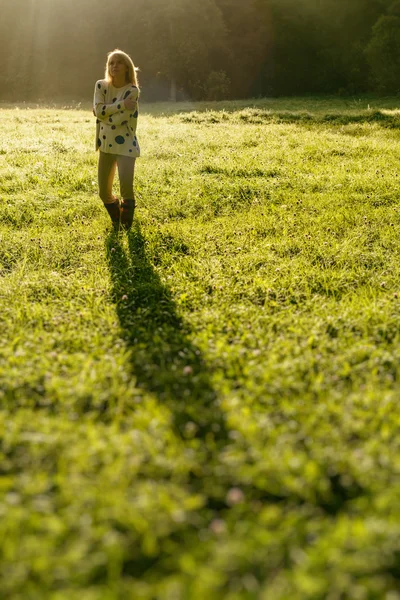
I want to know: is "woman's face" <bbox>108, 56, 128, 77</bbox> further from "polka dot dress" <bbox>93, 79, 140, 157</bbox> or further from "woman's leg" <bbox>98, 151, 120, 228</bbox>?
"woman's leg" <bbox>98, 151, 120, 228</bbox>

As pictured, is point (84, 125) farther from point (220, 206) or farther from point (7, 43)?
point (7, 43)

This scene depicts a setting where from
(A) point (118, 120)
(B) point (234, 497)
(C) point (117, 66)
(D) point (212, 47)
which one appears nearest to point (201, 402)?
(B) point (234, 497)

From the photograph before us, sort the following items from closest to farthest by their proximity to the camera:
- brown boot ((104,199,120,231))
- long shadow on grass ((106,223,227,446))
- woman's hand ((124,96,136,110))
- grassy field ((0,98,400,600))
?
grassy field ((0,98,400,600)) < long shadow on grass ((106,223,227,446)) < woman's hand ((124,96,136,110)) < brown boot ((104,199,120,231))

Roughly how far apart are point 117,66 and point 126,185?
4.90 ft

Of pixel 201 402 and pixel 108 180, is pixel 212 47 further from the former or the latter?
pixel 201 402

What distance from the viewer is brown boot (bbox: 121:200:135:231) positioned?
23.0 ft

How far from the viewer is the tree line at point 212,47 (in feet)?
136

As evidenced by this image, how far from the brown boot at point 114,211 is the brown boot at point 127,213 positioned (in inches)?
5.3

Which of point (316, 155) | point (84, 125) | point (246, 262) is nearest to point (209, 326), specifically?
point (246, 262)

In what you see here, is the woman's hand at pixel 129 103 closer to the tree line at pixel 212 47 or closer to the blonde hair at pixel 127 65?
the blonde hair at pixel 127 65

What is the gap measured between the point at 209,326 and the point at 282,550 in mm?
2301

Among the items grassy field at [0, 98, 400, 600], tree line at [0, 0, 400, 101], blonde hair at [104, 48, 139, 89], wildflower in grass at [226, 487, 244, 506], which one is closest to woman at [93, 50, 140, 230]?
blonde hair at [104, 48, 139, 89]

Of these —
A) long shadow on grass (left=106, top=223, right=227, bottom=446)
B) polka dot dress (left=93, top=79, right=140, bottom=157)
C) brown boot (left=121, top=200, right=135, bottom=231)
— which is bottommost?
long shadow on grass (left=106, top=223, right=227, bottom=446)

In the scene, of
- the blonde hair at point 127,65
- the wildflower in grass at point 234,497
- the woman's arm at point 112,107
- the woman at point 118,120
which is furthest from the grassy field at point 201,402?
A: the blonde hair at point 127,65
